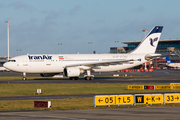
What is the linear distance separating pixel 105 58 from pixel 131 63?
6286mm

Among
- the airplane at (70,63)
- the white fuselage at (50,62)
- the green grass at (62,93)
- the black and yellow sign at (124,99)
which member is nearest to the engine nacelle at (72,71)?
the airplane at (70,63)

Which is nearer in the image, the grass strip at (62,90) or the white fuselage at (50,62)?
the grass strip at (62,90)

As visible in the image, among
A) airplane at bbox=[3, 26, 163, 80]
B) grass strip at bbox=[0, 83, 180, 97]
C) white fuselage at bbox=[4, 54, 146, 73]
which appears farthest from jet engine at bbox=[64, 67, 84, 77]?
grass strip at bbox=[0, 83, 180, 97]

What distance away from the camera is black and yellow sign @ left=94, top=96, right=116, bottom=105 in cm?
2698

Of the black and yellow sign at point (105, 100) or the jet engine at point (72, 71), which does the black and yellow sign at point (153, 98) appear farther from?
the jet engine at point (72, 71)

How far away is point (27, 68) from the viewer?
214ft

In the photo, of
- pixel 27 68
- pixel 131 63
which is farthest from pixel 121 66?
pixel 27 68

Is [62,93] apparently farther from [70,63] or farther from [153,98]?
[70,63]

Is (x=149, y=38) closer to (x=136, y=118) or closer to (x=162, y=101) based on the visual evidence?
(x=162, y=101)

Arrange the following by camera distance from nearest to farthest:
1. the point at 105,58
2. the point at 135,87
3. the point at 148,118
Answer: the point at 148,118, the point at 135,87, the point at 105,58

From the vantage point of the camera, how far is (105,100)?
27172mm

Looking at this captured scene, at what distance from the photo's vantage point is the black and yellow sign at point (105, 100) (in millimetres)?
26984

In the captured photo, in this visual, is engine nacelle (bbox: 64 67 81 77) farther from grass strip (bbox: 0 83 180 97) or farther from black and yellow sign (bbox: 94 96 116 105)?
black and yellow sign (bbox: 94 96 116 105)

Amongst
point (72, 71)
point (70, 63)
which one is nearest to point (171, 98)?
point (72, 71)
